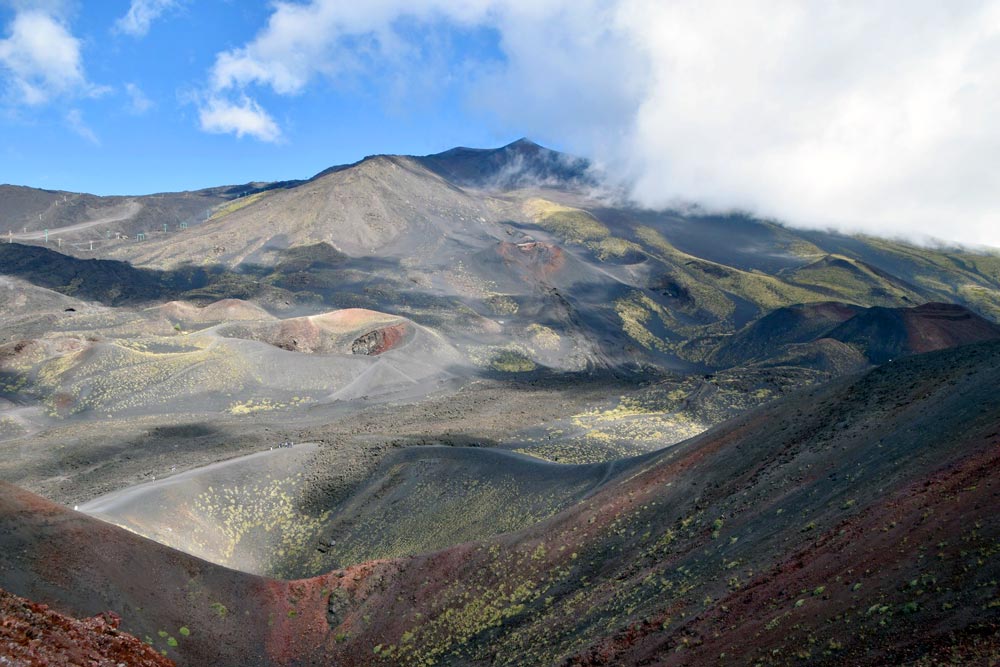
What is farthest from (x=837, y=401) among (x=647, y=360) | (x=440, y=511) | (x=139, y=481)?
(x=647, y=360)

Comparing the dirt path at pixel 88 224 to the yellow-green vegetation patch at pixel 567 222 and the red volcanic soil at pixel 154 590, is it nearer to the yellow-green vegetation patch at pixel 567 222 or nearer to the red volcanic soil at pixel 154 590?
the yellow-green vegetation patch at pixel 567 222

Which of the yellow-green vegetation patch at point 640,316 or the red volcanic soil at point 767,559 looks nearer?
the red volcanic soil at point 767,559

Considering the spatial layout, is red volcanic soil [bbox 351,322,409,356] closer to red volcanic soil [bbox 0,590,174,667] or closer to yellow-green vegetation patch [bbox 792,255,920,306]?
red volcanic soil [bbox 0,590,174,667]

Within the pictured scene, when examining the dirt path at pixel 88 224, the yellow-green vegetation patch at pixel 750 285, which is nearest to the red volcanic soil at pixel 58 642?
the yellow-green vegetation patch at pixel 750 285

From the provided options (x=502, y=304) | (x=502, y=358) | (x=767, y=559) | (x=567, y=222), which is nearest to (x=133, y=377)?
(x=502, y=358)

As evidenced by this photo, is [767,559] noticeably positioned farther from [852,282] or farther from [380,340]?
[852,282]

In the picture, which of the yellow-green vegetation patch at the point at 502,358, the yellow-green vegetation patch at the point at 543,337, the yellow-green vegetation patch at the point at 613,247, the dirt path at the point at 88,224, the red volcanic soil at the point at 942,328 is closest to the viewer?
the yellow-green vegetation patch at the point at 502,358
